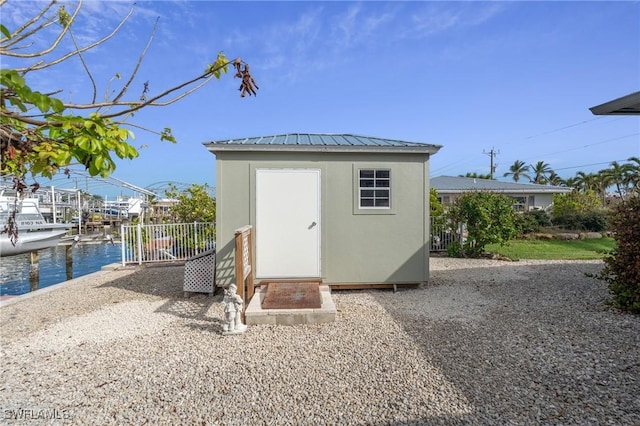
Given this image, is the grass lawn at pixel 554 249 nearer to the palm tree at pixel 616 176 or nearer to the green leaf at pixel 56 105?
the green leaf at pixel 56 105

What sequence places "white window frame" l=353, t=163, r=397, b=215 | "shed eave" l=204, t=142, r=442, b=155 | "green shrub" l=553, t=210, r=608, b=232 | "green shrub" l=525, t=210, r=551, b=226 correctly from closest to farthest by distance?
"shed eave" l=204, t=142, r=442, b=155 → "white window frame" l=353, t=163, r=397, b=215 → "green shrub" l=553, t=210, r=608, b=232 → "green shrub" l=525, t=210, r=551, b=226

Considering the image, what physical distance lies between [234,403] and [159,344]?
5.60ft

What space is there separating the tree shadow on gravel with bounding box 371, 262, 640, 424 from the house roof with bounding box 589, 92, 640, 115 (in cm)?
291

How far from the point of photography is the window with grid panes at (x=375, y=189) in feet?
20.2

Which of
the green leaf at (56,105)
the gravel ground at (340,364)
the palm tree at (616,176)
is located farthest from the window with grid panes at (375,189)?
the palm tree at (616,176)

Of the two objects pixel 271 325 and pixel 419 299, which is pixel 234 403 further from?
pixel 419 299

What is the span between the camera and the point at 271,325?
441 cm

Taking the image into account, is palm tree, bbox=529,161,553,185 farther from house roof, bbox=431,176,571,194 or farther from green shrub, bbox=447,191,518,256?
green shrub, bbox=447,191,518,256

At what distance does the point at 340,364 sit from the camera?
10.7 ft

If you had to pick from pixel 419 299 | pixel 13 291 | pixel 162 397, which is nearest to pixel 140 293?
pixel 162 397

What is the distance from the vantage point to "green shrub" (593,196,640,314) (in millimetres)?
4488

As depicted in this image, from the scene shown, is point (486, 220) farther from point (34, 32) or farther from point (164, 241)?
point (34, 32)

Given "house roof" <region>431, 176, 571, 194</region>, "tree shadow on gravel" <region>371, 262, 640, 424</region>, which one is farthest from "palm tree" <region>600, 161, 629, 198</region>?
"tree shadow on gravel" <region>371, 262, 640, 424</region>

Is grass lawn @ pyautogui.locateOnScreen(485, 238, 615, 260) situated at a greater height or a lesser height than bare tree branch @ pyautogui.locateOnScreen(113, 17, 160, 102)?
lesser
